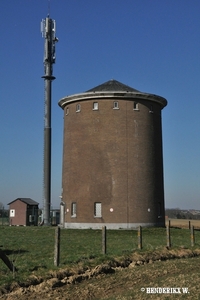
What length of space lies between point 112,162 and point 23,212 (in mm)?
14851

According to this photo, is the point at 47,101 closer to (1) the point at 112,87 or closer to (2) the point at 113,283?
(1) the point at 112,87

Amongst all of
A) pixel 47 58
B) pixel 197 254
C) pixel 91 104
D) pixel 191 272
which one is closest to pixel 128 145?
pixel 91 104

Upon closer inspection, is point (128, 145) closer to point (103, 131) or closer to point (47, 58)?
point (103, 131)

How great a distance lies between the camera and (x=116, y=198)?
38875 millimetres

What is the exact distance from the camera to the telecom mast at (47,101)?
4728 cm

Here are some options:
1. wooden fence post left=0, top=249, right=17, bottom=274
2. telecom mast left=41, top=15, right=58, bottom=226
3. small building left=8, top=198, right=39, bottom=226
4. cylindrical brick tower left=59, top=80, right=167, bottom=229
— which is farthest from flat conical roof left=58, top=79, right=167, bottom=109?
wooden fence post left=0, top=249, right=17, bottom=274

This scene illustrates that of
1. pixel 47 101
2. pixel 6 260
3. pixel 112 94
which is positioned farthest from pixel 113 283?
pixel 47 101

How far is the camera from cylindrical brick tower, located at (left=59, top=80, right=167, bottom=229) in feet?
128

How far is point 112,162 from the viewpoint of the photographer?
3906cm

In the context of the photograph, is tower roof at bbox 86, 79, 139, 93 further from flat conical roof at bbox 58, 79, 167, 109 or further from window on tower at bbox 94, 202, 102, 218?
window on tower at bbox 94, 202, 102, 218

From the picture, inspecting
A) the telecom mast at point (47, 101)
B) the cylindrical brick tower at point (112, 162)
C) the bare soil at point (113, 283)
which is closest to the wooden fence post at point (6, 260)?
the bare soil at point (113, 283)

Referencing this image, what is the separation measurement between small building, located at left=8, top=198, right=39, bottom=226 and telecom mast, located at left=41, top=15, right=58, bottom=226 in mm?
2932

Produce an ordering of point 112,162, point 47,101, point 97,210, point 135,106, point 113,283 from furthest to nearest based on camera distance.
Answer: point 47,101 → point 135,106 → point 97,210 → point 112,162 → point 113,283

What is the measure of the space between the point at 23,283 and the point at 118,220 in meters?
27.2
